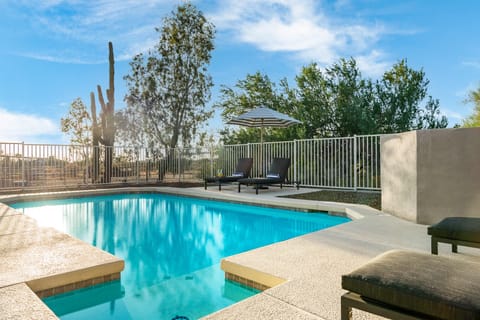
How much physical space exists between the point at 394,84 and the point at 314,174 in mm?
7375

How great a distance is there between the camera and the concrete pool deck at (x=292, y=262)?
1.83m

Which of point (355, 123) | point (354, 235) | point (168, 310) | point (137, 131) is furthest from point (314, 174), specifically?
point (137, 131)

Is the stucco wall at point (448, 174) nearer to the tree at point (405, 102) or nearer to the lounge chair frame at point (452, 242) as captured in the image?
the lounge chair frame at point (452, 242)

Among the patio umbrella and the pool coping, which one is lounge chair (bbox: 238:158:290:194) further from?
the patio umbrella

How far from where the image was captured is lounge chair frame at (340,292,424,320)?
130 centimetres

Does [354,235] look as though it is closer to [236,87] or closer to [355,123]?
[355,123]

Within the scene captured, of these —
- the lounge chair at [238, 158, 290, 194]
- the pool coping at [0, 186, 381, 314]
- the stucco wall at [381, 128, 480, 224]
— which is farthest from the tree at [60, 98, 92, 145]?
the stucco wall at [381, 128, 480, 224]

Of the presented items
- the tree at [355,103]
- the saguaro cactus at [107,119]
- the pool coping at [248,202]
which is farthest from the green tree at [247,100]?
the pool coping at [248,202]

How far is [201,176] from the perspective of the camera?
501 inches

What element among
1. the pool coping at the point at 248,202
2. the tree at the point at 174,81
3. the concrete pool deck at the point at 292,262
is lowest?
the pool coping at the point at 248,202

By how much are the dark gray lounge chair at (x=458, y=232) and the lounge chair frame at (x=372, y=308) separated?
1502mm

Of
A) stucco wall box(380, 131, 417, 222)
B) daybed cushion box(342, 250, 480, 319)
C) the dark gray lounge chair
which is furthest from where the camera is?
stucco wall box(380, 131, 417, 222)

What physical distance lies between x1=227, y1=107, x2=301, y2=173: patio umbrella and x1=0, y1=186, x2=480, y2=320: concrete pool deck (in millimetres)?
4939

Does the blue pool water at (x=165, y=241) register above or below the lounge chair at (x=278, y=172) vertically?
below
